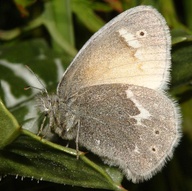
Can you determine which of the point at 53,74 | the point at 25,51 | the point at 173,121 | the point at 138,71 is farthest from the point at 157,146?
the point at 25,51

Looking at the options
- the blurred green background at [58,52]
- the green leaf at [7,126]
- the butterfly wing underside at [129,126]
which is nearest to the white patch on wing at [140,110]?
the butterfly wing underside at [129,126]

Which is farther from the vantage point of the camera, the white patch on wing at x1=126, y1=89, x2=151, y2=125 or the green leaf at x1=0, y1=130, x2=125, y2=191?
the white patch on wing at x1=126, y1=89, x2=151, y2=125

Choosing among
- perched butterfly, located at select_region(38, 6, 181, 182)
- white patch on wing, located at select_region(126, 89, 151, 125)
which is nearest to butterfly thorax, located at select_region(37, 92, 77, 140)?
perched butterfly, located at select_region(38, 6, 181, 182)

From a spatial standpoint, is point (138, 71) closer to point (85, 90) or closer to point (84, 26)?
point (85, 90)

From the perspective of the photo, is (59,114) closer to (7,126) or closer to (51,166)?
(51,166)

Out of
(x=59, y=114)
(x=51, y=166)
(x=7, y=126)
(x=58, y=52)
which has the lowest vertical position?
(x=58, y=52)

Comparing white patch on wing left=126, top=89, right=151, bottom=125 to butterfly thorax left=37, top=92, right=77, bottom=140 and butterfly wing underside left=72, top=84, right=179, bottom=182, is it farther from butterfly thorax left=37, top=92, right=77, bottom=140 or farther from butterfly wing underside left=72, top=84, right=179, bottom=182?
butterfly thorax left=37, top=92, right=77, bottom=140

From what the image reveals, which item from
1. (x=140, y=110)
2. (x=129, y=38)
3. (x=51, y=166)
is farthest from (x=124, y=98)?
(x=51, y=166)
